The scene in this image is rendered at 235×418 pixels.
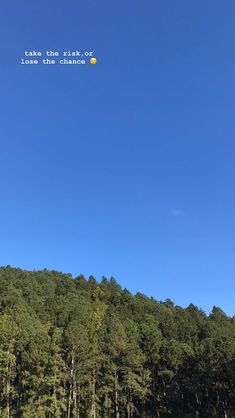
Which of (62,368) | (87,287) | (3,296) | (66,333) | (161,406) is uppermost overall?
(87,287)

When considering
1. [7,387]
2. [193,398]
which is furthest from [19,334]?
[193,398]

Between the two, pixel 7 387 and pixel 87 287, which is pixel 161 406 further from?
pixel 87 287

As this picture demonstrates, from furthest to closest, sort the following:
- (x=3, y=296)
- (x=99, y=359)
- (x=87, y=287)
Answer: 1. (x=87, y=287)
2. (x=3, y=296)
3. (x=99, y=359)

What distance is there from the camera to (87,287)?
138m

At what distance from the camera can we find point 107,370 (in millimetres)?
68250

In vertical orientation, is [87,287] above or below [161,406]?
above

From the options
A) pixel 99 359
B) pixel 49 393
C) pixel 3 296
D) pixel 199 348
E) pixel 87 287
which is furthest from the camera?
pixel 87 287

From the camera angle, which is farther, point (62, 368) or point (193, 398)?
point (193, 398)

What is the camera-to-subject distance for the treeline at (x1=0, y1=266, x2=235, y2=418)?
6381 cm

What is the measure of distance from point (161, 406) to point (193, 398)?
6.56 meters

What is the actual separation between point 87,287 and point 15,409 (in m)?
70.2

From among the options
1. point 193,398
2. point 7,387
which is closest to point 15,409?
point 7,387

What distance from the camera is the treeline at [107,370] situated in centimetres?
6381

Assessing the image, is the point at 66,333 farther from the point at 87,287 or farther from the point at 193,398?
the point at 87,287
